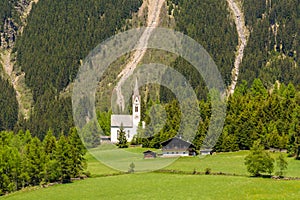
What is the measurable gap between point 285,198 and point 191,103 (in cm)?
7789

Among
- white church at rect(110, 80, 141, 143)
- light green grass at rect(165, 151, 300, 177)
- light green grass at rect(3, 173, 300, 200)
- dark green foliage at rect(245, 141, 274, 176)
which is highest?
white church at rect(110, 80, 141, 143)

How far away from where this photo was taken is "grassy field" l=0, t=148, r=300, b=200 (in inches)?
3214

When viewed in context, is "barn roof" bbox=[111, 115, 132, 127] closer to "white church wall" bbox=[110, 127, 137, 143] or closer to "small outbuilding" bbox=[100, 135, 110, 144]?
"white church wall" bbox=[110, 127, 137, 143]

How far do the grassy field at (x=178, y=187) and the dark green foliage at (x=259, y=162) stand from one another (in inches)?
74.2

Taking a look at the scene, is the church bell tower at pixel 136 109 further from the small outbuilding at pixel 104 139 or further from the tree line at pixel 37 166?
the tree line at pixel 37 166

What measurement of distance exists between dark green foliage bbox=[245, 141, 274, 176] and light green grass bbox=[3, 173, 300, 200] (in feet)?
12.4

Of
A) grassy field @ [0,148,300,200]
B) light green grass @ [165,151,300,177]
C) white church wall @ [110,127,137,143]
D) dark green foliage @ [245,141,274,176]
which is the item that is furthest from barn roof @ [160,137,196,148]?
white church wall @ [110,127,137,143]

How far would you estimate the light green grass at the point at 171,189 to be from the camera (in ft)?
266

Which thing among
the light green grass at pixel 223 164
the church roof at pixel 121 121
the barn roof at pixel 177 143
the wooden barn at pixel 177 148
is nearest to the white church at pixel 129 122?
the church roof at pixel 121 121

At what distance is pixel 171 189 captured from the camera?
8800 centimetres

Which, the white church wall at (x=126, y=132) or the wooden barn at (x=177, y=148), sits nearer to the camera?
the wooden barn at (x=177, y=148)

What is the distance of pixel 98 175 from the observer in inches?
4262

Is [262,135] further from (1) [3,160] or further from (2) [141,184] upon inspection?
(1) [3,160]

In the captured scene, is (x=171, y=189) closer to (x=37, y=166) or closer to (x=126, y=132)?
(x=37, y=166)
